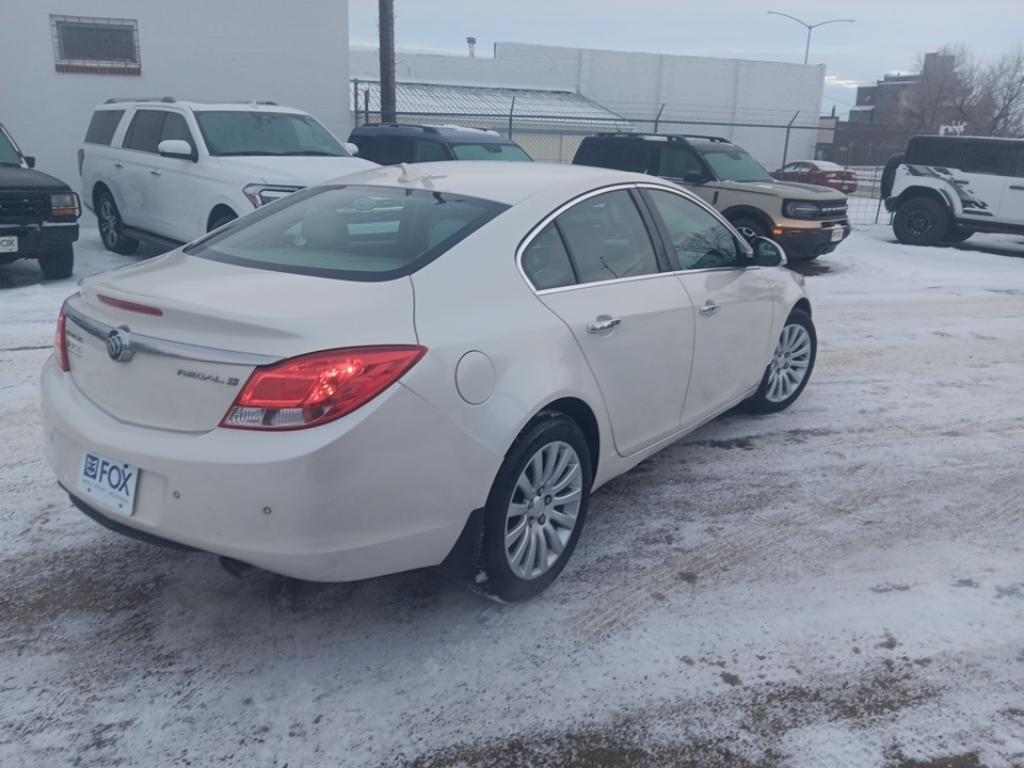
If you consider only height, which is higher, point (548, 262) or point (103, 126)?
point (103, 126)

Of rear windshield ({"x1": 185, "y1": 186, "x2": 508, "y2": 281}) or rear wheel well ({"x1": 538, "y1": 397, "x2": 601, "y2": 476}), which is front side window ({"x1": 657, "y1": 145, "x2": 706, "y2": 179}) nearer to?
rear windshield ({"x1": 185, "y1": 186, "x2": 508, "y2": 281})

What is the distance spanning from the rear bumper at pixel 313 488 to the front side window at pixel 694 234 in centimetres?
200

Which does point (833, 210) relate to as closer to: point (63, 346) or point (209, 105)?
point (209, 105)

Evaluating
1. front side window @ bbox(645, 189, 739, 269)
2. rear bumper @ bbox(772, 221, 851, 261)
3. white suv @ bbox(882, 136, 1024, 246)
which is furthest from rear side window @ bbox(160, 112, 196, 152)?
white suv @ bbox(882, 136, 1024, 246)

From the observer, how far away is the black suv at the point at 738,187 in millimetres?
12031

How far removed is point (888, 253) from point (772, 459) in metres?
11.0

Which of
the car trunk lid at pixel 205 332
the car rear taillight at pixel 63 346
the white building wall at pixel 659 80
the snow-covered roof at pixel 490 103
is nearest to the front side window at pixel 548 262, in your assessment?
the car trunk lid at pixel 205 332

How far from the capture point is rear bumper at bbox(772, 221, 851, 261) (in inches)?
473

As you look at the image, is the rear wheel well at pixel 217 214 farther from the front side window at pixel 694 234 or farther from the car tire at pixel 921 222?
the car tire at pixel 921 222

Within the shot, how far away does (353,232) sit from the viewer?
3.77 metres

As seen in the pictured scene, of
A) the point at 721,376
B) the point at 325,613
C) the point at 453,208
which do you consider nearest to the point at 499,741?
the point at 325,613

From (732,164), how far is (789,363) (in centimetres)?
759

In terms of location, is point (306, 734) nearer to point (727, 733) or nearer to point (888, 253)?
point (727, 733)

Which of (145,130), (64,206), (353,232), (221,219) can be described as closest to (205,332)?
(353,232)
